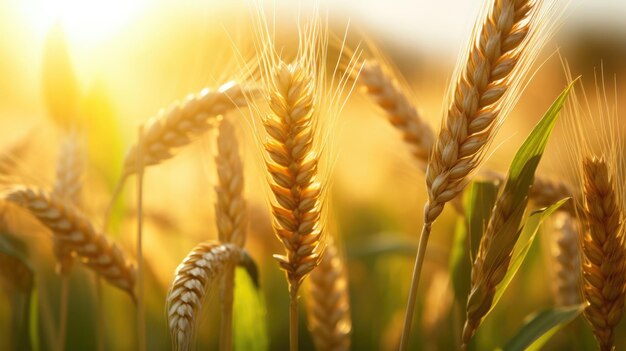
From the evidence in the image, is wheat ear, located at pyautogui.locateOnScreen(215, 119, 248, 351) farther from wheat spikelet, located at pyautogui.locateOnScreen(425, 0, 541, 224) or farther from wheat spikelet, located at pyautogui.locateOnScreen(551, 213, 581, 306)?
wheat spikelet, located at pyautogui.locateOnScreen(551, 213, 581, 306)

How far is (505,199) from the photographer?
1377mm

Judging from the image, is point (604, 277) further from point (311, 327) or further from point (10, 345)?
point (10, 345)

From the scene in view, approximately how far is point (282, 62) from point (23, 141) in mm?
1557

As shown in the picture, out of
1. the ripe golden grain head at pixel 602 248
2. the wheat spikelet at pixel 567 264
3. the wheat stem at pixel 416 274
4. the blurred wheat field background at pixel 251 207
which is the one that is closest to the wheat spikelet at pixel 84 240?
the blurred wheat field background at pixel 251 207

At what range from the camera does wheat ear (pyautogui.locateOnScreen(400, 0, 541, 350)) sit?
133 cm

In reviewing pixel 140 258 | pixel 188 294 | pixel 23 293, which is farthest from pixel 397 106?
pixel 23 293

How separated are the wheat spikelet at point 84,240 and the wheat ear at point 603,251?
3.41ft

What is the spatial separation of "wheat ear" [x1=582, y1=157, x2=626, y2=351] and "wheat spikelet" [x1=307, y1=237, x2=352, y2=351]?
68 centimetres

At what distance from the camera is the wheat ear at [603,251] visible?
1.45 metres

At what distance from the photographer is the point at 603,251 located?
145 centimetres

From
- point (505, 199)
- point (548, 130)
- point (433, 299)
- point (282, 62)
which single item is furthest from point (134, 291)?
point (433, 299)

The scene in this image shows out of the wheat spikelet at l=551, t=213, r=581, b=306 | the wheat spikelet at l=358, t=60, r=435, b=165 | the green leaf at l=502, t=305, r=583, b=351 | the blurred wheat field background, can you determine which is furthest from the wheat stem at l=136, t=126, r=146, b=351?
the wheat spikelet at l=551, t=213, r=581, b=306

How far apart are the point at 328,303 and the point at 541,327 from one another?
21.9 inches

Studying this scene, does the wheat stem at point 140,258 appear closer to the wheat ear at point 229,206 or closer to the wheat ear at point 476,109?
the wheat ear at point 229,206
